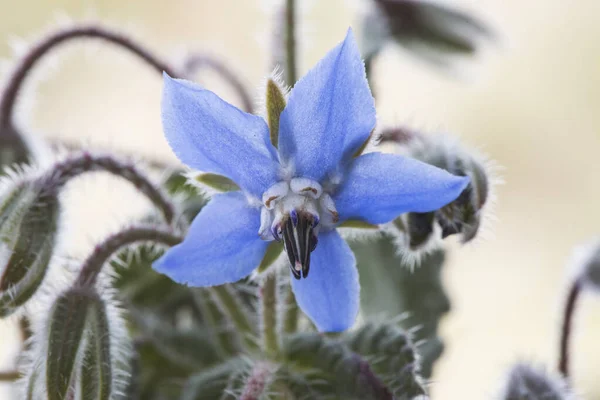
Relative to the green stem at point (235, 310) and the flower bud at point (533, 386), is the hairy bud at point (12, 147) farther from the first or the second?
the flower bud at point (533, 386)

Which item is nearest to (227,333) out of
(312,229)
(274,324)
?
(274,324)

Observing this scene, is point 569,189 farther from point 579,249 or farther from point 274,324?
point 274,324

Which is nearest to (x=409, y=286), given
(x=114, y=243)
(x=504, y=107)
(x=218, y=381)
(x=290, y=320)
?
(x=290, y=320)

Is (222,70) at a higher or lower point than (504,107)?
higher

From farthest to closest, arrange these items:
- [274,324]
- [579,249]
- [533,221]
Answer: [533,221] → [579,249] → [274,324]

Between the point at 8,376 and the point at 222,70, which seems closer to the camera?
the point at 8,376

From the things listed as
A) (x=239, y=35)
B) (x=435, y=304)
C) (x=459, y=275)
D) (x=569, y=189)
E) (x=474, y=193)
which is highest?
(x=239, y=35)

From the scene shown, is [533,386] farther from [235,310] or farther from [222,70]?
[222,70]
